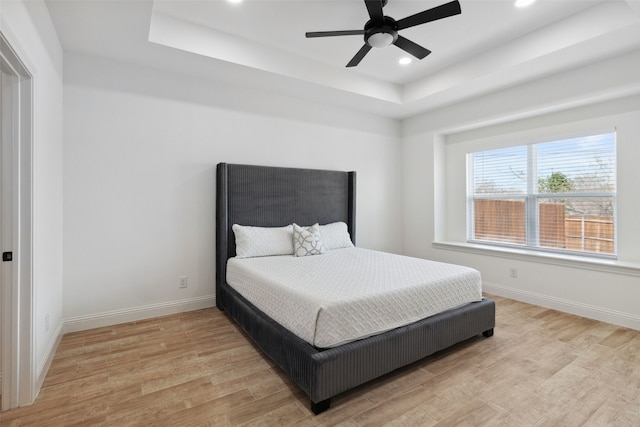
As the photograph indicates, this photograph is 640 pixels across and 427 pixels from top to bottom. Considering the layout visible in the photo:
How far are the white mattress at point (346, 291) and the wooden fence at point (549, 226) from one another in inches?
71.6

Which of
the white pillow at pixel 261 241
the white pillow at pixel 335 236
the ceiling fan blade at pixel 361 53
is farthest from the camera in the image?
the white pillow at pixel 335 236

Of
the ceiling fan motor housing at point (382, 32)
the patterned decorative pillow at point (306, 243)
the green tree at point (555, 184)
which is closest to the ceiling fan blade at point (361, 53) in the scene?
the ceiling fan motor housing at point (382, 32)

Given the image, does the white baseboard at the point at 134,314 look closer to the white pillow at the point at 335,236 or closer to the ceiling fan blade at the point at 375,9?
the white pillow at the point at 335,236

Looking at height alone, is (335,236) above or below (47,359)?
above

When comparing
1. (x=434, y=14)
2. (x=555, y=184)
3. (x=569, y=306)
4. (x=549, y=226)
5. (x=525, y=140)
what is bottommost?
(x=569, y=306)

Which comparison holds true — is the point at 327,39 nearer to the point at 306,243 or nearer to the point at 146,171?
the point at 306,243

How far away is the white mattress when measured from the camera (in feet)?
6.24

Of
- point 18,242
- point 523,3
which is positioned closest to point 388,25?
point 523,3

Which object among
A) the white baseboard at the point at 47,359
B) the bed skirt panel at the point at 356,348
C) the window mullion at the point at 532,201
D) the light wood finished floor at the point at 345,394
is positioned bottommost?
the light wood finished floor at the point at 345,394

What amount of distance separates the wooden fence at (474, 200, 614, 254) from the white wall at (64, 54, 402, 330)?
→ 299cm

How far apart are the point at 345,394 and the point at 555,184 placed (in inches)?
140

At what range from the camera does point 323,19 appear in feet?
9.18

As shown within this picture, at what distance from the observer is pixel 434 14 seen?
7.11 ft

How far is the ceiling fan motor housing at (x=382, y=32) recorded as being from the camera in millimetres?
2375
